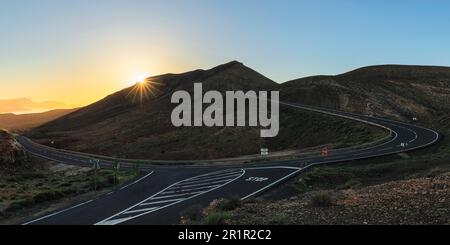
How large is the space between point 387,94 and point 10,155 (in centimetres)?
9198

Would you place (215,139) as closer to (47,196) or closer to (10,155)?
(10,155)

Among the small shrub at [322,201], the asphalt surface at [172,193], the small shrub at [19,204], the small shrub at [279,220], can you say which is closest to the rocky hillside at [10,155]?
the asphalt surface at [172,193]

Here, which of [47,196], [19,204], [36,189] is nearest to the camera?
[19,204]

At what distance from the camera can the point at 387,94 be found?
121m

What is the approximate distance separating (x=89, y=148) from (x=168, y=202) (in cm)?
8538

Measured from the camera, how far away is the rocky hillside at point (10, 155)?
60834 millimetres

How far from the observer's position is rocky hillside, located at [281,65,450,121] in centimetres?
10800

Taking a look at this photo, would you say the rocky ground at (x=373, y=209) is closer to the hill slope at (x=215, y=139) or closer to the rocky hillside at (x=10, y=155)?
the hill slope at (x=215, y=139)

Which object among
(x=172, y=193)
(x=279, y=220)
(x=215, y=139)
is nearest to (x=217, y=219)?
(x=279, y=220)

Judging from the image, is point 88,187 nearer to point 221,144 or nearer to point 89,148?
point 221,144

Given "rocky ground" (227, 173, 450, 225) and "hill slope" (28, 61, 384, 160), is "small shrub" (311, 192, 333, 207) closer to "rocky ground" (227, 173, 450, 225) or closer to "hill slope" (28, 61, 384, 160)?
"rocky ground" (227, 173, 450, 225)
